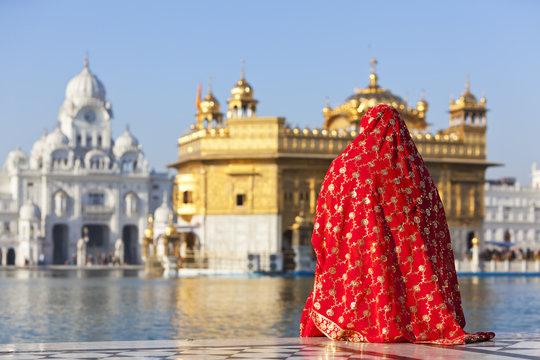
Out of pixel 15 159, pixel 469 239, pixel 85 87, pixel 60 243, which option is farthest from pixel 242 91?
pixel 15 159

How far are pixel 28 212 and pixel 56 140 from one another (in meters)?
8.01

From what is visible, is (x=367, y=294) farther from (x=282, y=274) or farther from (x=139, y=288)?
(x=282, y=274)

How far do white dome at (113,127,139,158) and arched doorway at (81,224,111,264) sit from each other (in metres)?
5.91

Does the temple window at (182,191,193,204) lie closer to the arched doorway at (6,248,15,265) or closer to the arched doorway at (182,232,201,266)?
the arched doorway at (182,232,201,266)

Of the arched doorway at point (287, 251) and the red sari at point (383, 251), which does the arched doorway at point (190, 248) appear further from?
the red sari at point (383, 251)

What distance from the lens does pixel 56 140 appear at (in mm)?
67875

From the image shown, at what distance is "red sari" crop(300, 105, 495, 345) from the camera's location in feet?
25.4

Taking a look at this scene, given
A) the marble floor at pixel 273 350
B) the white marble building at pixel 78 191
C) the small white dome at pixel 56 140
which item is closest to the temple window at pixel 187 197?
the white marble building at pixel 78 191

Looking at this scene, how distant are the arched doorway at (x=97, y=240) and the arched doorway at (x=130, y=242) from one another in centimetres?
147

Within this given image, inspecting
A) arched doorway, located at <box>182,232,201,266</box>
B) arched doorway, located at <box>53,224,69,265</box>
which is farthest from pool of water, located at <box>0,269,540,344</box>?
arched doorway, located at <box>53,224,69,265</box>

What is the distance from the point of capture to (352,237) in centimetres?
794

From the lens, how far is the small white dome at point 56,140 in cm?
6750

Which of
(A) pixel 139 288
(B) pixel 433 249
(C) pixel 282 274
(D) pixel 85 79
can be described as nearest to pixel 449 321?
(B) pixel 433 249

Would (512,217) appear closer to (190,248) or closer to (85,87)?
(85,87)
